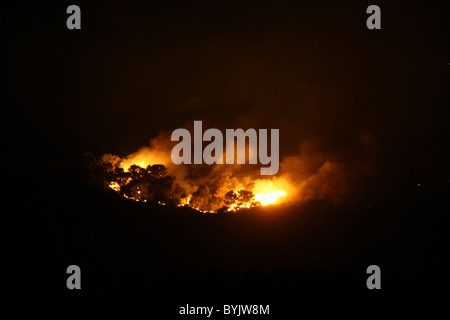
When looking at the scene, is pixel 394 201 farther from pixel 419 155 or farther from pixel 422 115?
pixel 422 115

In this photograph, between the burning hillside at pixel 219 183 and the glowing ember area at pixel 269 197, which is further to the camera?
the glowing ember area at pixel 269 197

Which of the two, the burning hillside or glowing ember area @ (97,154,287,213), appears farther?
the burning hillside

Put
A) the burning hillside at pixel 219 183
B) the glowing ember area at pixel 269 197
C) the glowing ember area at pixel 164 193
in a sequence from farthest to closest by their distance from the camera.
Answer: the glowing ember area at pixel 269 197, the burning hillside at pixel 219 183, the glowing ember area at pixel 164 193

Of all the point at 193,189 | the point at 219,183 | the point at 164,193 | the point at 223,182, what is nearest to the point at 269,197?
the point at 223,182

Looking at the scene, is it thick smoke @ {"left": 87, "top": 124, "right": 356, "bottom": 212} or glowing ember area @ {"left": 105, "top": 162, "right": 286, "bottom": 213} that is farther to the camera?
thick smoke @ {"left": 87, "top": 124, "right": 356, "bottom": 212}

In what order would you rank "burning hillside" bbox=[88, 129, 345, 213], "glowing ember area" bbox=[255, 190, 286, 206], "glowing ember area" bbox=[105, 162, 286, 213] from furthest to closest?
"glowing ember area" bbox=[255, 190, 286, 206] → "burning hillside" bbox=[88, 129, 345, 213] → "glowing ember area" bbox=[105, 162, 286, 213]

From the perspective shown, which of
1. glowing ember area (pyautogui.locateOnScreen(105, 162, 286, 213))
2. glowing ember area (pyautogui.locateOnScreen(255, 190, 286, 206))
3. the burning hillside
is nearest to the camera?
glowing ember area (pyautogui.locateOnScreen(105, 162, 286, 213))

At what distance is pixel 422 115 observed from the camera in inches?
806

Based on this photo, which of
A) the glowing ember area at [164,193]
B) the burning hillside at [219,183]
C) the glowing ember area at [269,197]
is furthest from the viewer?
the glowing ember area at [269,197]

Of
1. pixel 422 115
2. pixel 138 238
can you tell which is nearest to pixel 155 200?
pixel 138 238

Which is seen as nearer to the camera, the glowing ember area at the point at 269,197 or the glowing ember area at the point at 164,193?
the glowing ember area at the point at 164,193

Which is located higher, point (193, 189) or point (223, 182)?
point (223, 182)

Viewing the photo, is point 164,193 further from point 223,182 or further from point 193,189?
point 223,182
